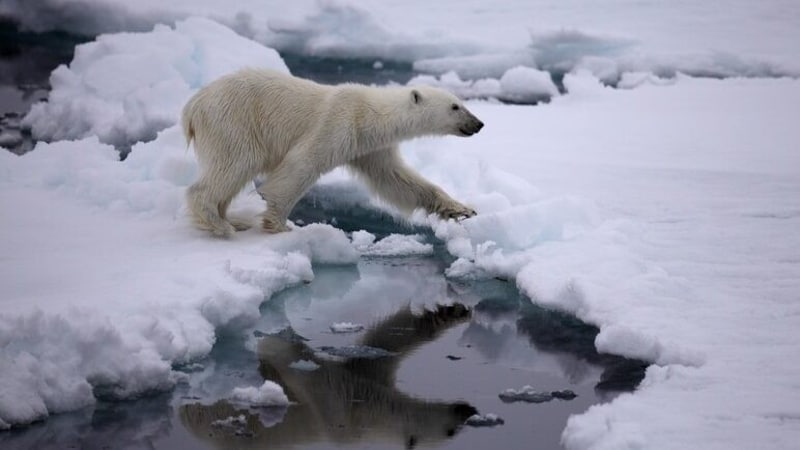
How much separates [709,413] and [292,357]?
1632 millimetres

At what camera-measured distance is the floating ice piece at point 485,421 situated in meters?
3.64

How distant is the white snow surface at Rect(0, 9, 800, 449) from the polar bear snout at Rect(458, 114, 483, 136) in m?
0.48

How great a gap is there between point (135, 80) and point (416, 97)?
375 cm

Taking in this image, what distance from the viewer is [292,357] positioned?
429cm

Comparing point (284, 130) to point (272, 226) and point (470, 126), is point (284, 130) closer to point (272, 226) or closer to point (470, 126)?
point (272, 226)

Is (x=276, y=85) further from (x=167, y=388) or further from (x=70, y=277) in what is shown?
(x=167, y=388)

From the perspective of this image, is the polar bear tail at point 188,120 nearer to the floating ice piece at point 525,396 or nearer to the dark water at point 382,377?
the dark water at point 382,377

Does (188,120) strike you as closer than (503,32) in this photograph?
Yes

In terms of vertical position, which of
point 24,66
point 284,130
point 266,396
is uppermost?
point 284,130

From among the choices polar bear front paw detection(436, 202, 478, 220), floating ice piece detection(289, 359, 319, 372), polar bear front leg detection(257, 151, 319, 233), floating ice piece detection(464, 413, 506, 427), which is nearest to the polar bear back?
polar bear front leg detection(257, 151, 319, 233)

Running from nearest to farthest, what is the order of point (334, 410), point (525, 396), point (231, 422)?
point (231, 422) < point (334, 410) < point (525, 396)

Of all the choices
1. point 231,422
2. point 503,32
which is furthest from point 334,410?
point 503,32

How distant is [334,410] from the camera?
3.75 metres

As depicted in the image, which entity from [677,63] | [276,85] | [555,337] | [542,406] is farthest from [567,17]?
[542,406]
